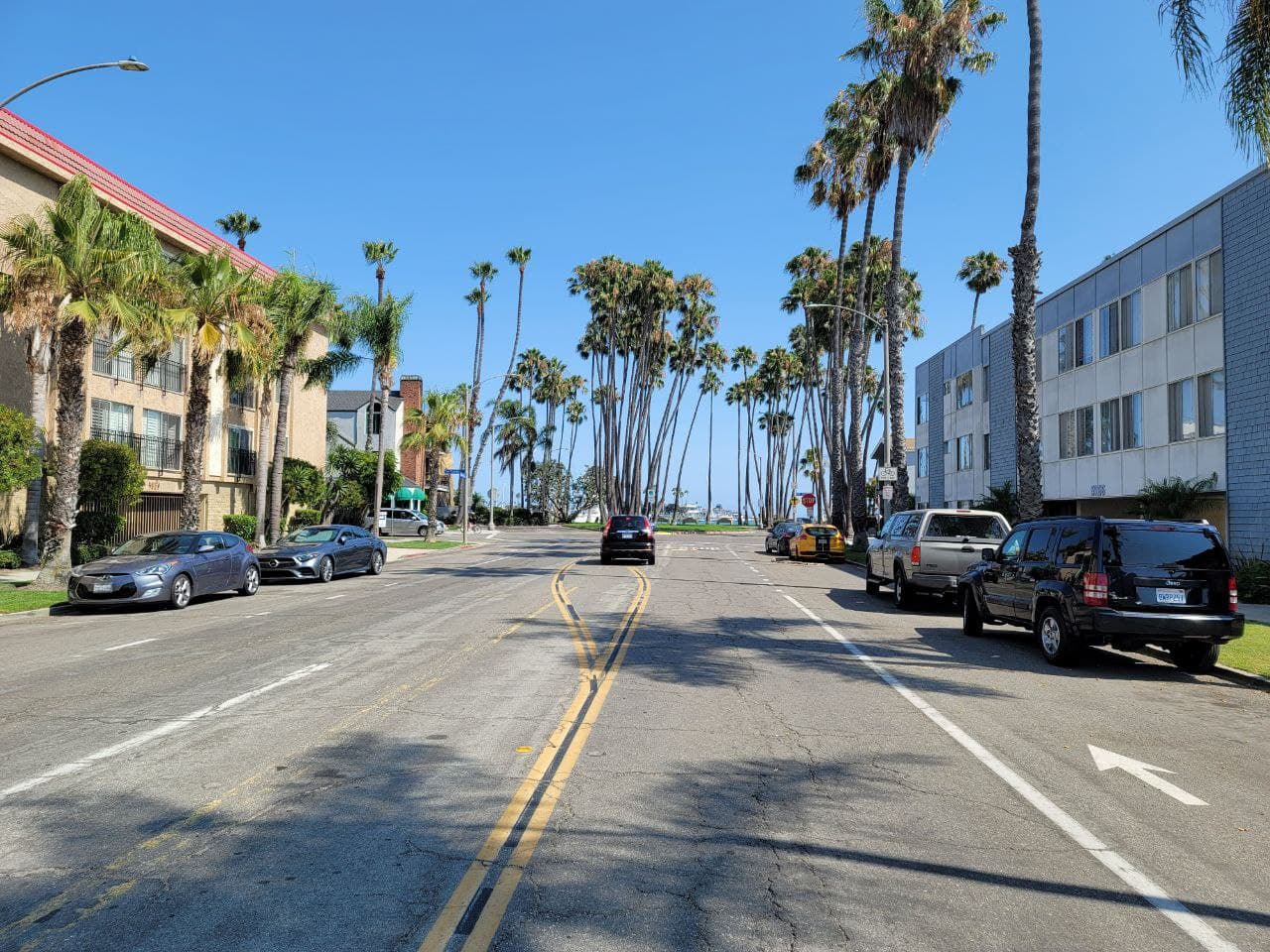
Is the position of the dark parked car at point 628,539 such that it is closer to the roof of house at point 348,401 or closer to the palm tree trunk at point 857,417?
the palm tree trunk at point 857,417

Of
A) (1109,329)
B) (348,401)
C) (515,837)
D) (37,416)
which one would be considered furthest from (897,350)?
(348,401)

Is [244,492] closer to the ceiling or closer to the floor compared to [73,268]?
closer to the floor

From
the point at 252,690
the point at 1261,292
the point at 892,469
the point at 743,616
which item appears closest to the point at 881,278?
the point at 892,469

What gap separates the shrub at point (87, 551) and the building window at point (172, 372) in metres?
7.91

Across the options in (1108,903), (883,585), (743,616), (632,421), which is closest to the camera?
(1108,903)

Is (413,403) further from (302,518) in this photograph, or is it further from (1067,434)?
(1067,434)

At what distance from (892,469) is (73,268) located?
76.8ft

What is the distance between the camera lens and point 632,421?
7506 cm

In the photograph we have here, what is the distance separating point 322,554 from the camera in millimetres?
24109

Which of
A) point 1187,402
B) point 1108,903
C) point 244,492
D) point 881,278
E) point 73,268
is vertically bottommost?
point 1108,903

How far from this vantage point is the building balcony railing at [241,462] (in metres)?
39.3

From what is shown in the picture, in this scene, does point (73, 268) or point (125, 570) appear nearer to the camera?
point (125, 570)

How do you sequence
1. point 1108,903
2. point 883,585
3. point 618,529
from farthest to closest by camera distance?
point 618,529 < point 883,585 < point 1108,903

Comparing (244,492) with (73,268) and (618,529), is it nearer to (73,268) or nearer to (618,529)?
(618,529)
